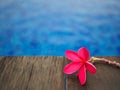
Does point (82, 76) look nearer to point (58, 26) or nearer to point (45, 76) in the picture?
point (45, 76)

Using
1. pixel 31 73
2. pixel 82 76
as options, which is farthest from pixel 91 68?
pixel 31 73

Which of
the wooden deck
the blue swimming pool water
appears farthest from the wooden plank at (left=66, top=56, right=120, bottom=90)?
the blue swimming pool water

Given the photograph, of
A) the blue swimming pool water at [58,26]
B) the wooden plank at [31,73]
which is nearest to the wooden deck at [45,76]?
the wooden plank at [31,73]

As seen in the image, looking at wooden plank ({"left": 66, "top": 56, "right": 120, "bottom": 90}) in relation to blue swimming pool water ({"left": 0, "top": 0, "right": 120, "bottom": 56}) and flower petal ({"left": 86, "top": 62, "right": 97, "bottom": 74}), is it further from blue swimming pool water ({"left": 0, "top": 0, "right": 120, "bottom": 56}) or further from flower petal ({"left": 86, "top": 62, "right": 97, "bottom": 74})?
blue swimming pool water ({"left": 0, "top": 0, "right": 120, "bottom": 56})

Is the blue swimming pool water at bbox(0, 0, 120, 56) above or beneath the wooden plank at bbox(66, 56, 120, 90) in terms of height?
above

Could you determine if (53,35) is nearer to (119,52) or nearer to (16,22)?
(16,22)

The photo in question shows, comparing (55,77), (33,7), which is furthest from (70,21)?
(55,77)

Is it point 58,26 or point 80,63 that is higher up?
point 58,26
